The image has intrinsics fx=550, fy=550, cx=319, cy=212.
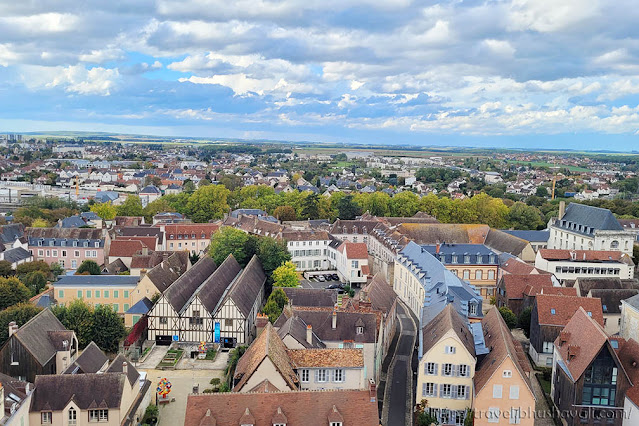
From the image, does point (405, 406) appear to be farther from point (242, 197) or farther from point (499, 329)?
point (242, 197)

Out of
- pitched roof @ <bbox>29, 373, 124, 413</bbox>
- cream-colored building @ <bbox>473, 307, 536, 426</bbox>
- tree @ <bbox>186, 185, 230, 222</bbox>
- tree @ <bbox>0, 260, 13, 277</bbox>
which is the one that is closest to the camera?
pitched roof @ <bbox>29, 373, 124, 413</bbox>

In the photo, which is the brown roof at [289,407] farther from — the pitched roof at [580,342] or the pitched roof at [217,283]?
the pitched roof at [217,283]

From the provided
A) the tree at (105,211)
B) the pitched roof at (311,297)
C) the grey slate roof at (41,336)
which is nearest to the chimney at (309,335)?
the pitched roof at (311,297)

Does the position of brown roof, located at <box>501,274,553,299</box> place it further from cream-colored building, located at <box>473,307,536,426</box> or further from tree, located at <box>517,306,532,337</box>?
cream-colored building, located at <box>473,307,536,426</box>

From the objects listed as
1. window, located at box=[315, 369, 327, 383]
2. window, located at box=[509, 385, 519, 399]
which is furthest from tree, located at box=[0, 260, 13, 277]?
window, located at box=[509, 385, 519, 399]

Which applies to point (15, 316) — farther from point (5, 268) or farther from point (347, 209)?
point (347, 209)
